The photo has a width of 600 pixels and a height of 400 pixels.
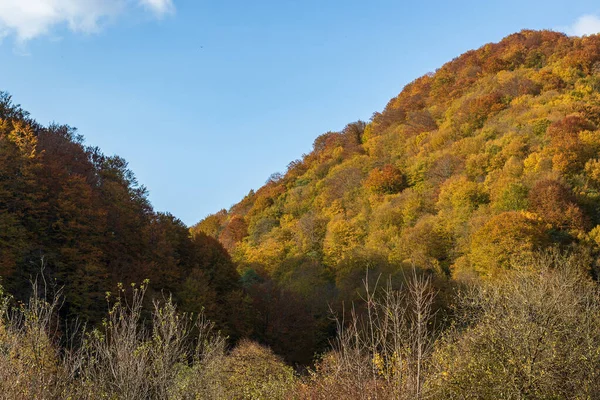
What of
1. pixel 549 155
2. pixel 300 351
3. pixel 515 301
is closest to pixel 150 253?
pixel 300 351

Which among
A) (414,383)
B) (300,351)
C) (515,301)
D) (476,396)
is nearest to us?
(414,383)

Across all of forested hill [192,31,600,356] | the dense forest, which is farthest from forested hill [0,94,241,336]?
forested hill [192,31,600,356]

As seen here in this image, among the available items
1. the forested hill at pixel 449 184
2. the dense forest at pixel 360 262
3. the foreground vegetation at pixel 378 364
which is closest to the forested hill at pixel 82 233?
the dense forest at pixel 360 262

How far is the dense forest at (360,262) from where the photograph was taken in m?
8.96

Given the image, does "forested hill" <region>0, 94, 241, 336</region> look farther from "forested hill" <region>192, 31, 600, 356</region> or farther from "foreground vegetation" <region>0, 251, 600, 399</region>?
"foreground vegetation" <region>0, 251, 600, 399</region>

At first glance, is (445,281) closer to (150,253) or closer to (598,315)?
(150,253)

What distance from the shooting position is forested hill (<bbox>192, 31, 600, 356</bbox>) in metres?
40.3

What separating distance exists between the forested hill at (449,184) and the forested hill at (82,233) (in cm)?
883

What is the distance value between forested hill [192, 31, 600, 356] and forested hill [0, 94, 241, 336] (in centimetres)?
883

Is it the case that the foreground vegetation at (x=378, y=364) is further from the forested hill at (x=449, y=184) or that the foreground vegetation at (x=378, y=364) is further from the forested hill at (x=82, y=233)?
the forested hill at (x=449, y=184)

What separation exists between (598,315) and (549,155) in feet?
115

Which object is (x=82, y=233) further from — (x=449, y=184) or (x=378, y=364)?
(x=449, y=184)

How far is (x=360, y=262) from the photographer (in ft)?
158

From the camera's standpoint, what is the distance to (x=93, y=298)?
24984mm
